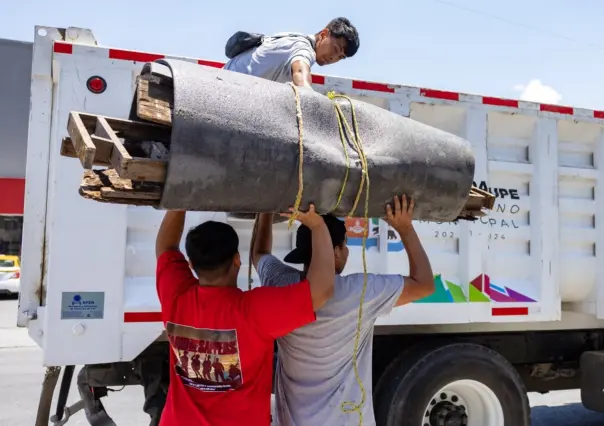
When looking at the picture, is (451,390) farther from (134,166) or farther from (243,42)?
(134,166)

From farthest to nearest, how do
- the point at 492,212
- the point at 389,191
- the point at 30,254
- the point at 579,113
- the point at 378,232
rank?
the point at 579,113 < the point at 492,212 < the point at 378,232 < the point at 30,254 < the point at 389,191

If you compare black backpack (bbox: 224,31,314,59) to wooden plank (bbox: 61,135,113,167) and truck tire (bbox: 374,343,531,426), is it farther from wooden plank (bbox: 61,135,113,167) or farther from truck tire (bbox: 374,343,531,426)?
truck tire (bbox: 374,343,531,426)

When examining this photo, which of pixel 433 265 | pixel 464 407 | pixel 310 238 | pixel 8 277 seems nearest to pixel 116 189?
pixel 310 238

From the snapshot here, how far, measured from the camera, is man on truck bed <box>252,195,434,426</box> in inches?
92.7

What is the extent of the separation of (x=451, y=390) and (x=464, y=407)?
157 mm

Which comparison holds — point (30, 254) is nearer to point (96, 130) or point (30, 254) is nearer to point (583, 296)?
point (96, 130)

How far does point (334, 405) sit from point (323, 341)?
244mm

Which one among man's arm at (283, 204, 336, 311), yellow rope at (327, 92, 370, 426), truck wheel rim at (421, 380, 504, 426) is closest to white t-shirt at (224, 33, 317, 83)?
yellow rope at (327, 92, 370, 426)

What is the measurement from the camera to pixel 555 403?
6.61m

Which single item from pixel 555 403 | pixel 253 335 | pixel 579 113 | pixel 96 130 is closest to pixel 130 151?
pixel 96 130

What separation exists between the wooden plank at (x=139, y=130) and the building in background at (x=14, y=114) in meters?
2.53

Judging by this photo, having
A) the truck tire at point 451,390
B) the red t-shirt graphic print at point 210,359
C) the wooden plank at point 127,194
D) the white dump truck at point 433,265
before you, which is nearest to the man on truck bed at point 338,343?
the red t-shirt graphic print at point 210,359

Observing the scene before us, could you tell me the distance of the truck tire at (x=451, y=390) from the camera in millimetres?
3807

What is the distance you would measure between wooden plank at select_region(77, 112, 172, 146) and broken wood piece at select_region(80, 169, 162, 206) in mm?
135
